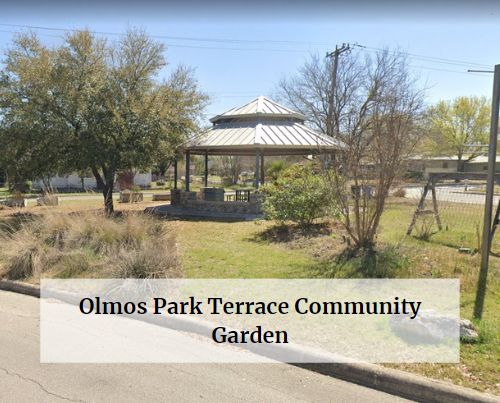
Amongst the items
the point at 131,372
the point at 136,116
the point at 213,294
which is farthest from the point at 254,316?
the point at 136,116

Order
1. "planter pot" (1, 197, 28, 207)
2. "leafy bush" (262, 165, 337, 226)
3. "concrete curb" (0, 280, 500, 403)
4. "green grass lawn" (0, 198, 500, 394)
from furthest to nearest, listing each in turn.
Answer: "planter pot" (1, 197, 28, 207), "leafy bush" (262, 165, 337, 226), "green grass lawn" (0, 198, 500, 394), "concrete curb" (0, 280, 500, 403)

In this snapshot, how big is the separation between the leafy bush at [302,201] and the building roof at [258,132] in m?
4.44

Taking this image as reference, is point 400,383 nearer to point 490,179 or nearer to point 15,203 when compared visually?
point 490,179

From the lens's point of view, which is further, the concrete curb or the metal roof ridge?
the metal roof ridge

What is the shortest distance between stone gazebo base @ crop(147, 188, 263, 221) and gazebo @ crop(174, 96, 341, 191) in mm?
830

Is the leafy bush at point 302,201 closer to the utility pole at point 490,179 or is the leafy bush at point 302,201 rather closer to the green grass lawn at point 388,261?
the green grass lawn at point 388,261

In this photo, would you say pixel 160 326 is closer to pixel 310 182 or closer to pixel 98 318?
pixel 98 318

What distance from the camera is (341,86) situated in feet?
99.5

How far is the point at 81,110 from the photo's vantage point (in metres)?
12.6

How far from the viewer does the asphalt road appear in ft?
10.6

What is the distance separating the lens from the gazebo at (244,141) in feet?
48.3

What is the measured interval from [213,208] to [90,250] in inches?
346

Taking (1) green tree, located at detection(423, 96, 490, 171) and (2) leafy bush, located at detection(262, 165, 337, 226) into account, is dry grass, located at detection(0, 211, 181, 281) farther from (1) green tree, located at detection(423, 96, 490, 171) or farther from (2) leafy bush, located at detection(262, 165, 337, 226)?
(1) green tree, located at detection(423, 96, 490, 171)

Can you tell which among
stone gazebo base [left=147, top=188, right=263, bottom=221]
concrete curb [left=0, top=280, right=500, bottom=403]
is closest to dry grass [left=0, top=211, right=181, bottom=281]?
concrete curb [left=0, top=280, right=500, bottom=403]
